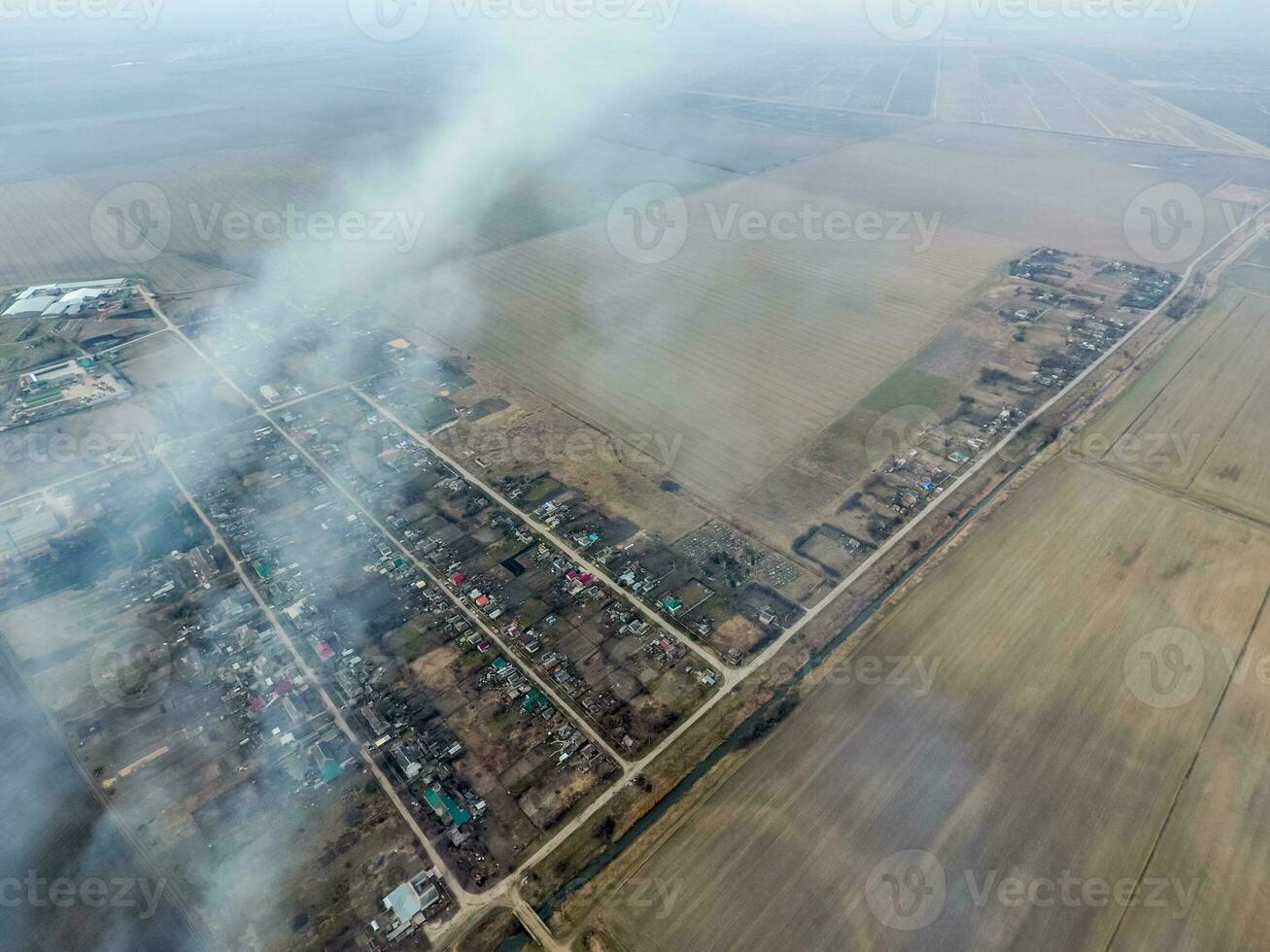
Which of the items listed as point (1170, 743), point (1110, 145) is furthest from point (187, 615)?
point (1110, 145)

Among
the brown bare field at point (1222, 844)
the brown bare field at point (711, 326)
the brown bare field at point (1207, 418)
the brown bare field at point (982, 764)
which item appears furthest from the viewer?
the brown bare field at point (711, 326)

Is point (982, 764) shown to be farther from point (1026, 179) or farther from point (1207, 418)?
point (1026, 179)

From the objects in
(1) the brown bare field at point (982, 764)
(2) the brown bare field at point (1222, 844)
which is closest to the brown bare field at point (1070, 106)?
(1) the brown bare field at point (982, 764)

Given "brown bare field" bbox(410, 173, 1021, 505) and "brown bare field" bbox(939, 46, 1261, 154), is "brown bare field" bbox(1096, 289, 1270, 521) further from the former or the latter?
"brown bare field" bbox(939, 46, 1261, 154)

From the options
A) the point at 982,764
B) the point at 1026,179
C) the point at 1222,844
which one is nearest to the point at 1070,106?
the point at 1026,179

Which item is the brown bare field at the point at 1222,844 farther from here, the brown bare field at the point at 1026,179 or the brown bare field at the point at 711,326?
the brown bare field at the point at 1026,179

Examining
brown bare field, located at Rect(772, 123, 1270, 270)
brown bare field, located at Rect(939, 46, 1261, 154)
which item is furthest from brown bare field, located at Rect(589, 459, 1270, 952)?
brown bare field, located at Rect(939, 46, 1261, 154)

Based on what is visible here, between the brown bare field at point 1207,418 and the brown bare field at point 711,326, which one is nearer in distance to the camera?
the brown bare field at point 1207,418
